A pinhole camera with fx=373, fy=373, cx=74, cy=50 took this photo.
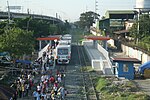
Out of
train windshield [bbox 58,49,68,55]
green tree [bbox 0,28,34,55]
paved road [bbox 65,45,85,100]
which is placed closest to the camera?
paved road [bbox 65,45,85,100]

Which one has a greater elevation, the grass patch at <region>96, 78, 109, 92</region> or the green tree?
the green tree

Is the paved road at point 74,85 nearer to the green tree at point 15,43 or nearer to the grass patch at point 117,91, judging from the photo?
the grass patch at point 117,91

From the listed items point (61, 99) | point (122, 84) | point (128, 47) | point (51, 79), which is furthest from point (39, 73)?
point (128, 47)

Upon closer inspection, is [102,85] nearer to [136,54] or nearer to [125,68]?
[125,68]

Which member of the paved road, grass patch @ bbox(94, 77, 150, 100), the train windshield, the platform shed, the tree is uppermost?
the tree

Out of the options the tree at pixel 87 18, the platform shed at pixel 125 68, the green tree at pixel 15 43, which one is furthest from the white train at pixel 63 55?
the tree at pixel 87 18

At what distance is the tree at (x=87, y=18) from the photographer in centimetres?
16312

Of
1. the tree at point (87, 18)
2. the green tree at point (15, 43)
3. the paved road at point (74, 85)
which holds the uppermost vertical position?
the tree at point (87, 18)

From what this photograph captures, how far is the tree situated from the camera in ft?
535

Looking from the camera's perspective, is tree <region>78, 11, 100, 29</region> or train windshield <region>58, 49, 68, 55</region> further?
tree <region>78, 11, 100, 29</region>

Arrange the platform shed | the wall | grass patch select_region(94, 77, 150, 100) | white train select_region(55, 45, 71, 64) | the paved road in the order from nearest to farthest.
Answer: grass patch select_region(94, 77, 150, 100) < the paved road < the platform shed < the wall < white train select_region(55, 45, 71, 64)

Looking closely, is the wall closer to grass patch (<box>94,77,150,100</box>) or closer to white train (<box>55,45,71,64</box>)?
white train (<box>55,45,71,64</box>)

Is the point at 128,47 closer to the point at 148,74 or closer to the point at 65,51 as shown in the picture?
the point at 65,51

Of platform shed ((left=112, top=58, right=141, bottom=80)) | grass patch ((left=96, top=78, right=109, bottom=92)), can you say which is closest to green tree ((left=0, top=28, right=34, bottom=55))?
platform shed ((left=112, top=58, right=141, bottom=80))
